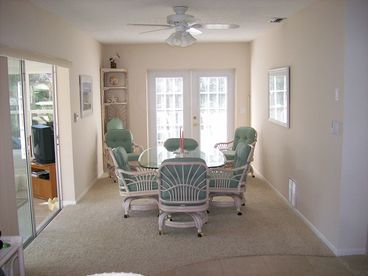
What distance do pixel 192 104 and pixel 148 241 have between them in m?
4.13

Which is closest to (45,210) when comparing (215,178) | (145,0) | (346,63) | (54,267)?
(54,267)

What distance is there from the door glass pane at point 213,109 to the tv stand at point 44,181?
10.5 feet

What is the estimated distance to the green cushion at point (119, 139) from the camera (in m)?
6.65

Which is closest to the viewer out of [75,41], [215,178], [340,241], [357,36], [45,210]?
[357,36]

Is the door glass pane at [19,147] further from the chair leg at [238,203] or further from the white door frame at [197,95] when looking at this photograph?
the white door frame at [197,95]

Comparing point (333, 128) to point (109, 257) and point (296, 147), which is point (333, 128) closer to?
point (296, 147)

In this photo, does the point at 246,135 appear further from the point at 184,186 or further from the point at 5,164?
the point at 5,164

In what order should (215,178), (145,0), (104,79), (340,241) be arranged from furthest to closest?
(104,79) < (215,178) < (145,0) < (340,241)

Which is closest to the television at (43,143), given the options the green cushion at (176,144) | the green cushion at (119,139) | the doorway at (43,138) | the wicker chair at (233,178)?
the doorway at (43,138)

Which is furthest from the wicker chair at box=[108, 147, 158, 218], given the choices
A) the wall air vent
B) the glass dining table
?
the wall air vent

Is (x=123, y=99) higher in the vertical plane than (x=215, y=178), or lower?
higher

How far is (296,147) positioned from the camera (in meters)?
4.93

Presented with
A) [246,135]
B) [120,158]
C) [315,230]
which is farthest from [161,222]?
[246,135]

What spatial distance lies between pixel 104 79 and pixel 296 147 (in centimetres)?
416
